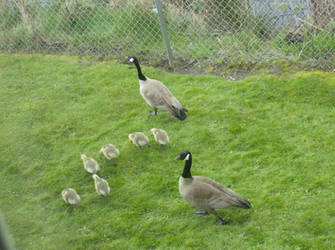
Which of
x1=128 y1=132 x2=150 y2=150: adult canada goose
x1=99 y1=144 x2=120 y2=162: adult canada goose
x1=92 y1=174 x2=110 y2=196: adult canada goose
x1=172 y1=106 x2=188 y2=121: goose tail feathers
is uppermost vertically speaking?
x1=172 y1=106 x2=188 y2=121: goose tail feathers

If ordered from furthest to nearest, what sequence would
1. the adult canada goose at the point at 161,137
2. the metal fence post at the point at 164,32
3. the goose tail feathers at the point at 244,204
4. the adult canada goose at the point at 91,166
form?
the metal fence post at the point at 164,32 → the adult canada goose at the point at 161,137 → the adult canada goose at the point at 91,166 → the goose tail feathers at the point at 244,204

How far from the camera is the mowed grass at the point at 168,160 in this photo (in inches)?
184

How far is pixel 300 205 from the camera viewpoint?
4734mm

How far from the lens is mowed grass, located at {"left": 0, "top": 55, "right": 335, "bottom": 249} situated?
15.3 ft

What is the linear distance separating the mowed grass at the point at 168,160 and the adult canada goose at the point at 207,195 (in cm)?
31

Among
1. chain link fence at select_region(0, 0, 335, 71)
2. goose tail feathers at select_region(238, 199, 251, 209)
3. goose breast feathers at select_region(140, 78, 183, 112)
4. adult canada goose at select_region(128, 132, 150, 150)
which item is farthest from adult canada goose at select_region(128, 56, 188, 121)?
goose tail feathers at select_region(238, 199, 251, 209)

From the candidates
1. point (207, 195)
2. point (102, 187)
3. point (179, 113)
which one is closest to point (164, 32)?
point (179, 113)

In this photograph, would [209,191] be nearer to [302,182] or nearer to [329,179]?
[302,182]

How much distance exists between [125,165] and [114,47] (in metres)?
4.40

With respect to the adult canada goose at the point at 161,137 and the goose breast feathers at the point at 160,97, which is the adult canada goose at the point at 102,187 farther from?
the goose breast feathers at the point at 160,97

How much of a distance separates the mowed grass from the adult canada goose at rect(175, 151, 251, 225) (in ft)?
1.03

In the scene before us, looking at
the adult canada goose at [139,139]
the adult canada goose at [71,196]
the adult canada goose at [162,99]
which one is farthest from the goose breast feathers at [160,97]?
the adult canada goose at [71,196]

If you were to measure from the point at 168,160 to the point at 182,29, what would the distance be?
4.08 meters

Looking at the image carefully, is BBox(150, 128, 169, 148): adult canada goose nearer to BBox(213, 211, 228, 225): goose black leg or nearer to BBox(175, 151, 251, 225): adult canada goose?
BBox(175, 151, 251, 225): adult canada goose
